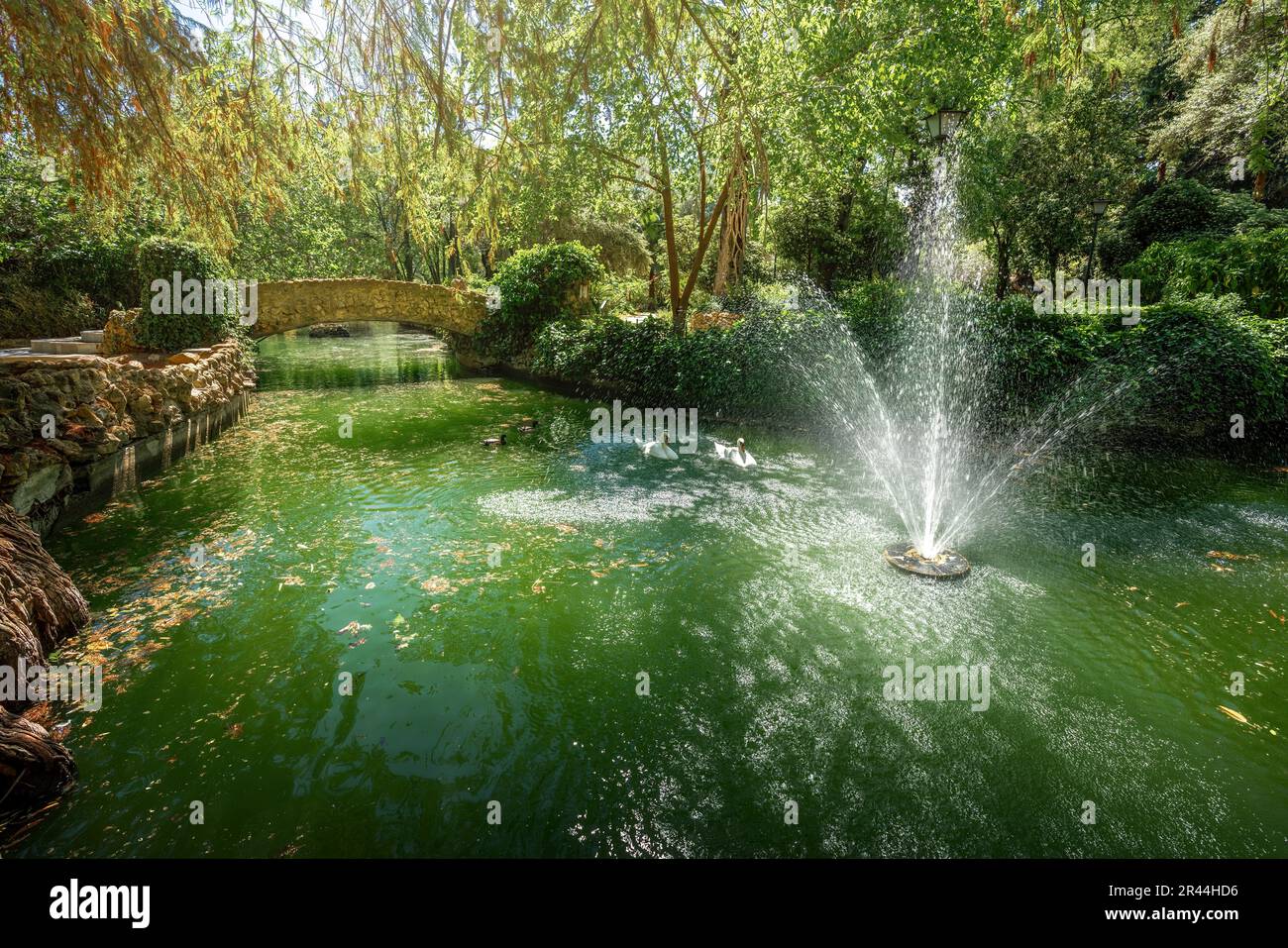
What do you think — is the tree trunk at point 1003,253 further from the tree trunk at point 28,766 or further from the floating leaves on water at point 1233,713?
the tree trunk at point 28,766

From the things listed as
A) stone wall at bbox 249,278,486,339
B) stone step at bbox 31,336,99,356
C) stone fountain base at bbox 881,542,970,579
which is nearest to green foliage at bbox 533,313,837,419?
stone fountain base at bbox 881,542,970,579

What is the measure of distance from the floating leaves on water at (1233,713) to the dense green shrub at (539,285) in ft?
59.5

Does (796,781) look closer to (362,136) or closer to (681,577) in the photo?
(681,577)

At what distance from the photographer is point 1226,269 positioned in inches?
600

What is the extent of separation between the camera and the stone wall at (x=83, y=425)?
21.0 feet

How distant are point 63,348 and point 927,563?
1617cm

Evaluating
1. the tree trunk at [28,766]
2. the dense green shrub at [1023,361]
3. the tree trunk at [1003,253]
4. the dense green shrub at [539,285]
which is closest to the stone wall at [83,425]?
the tree trunk at [28,766]

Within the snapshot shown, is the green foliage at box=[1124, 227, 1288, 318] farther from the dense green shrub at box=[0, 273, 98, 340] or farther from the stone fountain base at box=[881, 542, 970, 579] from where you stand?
the dense green shrub at box=[0, 273, 98, 340]

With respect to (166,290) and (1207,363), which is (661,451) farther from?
(166,290)

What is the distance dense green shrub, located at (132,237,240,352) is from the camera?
12.2 metres

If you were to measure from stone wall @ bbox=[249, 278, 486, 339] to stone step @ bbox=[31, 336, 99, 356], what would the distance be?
18.3 feet
